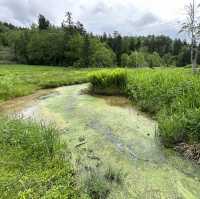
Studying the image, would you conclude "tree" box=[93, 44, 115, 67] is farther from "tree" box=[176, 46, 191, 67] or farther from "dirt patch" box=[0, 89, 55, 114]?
"dirt patch" box=[0, 89, 55, 114]

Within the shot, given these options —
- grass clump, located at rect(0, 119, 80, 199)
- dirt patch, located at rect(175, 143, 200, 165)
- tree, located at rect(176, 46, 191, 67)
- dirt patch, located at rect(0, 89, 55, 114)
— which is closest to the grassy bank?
dirt patch, located at rect(175, 143, 200, 165)

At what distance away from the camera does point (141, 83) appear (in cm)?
995

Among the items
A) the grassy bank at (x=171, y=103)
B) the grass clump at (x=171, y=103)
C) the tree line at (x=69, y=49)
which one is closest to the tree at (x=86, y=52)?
the tree line at (x=69, y=49)

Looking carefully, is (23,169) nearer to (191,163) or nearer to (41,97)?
(191,163)

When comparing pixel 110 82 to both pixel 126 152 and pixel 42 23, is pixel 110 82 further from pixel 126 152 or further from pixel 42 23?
pixel 42 23

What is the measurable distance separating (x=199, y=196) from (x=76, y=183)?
5.69 feet

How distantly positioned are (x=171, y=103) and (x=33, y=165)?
14.2 feet

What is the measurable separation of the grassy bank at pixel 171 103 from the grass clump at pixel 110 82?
0.50 metres

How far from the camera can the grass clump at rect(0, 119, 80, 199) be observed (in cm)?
358

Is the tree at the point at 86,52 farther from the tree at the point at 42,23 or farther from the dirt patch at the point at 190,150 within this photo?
the dirt patch at the point at 190,150

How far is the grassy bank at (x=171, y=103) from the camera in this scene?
5.54 metres

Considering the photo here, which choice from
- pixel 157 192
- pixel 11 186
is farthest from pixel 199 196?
pixel 11 186

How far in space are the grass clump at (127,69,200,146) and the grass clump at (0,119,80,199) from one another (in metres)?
2.32

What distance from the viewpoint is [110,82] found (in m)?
12.1
